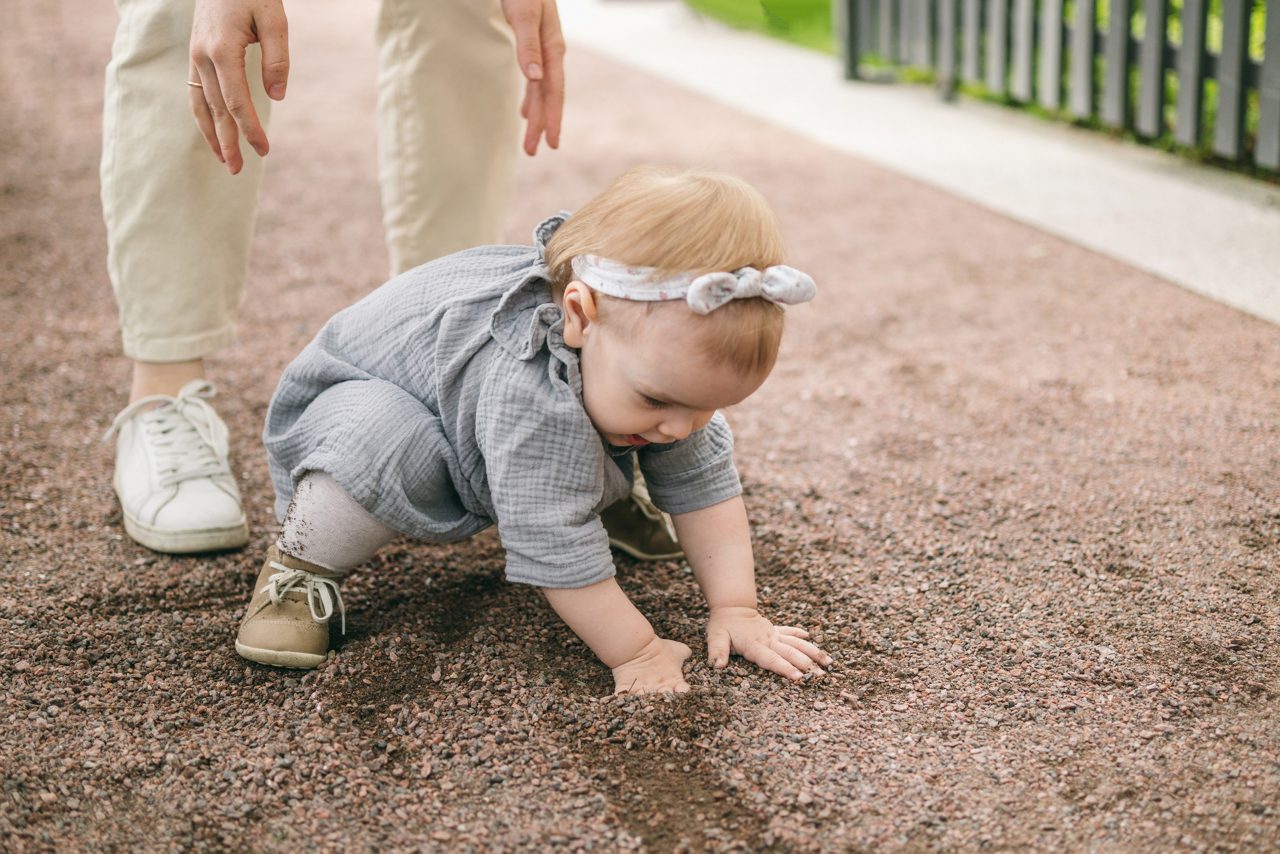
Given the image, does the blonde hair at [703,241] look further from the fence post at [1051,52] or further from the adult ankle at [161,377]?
the fence post at [1051,52]

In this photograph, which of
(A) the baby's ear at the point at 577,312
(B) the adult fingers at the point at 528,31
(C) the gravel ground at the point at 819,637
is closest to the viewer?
(C) the gravel ground at the point at 819,637

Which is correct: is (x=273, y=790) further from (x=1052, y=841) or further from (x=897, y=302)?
(x=897, y=302)

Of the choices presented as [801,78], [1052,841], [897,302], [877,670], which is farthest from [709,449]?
[801,78]

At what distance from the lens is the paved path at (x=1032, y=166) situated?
3.01 m

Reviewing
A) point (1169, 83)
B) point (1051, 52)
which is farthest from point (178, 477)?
point (1169, 83)

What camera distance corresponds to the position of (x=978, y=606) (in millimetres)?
1661

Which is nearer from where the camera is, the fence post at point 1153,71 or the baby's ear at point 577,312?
the baby's ear at point 577,312

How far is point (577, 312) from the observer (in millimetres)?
1436

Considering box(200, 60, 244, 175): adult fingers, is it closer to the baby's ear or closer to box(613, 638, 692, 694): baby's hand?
the baby's ear

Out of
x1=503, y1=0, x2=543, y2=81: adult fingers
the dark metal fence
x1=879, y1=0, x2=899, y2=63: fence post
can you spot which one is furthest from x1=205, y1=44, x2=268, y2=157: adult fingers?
x1=879, y1=0, x2=899, y2=63: fence post

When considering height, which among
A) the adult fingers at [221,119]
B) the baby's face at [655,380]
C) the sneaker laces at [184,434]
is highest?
the adult fingers at [221,119]

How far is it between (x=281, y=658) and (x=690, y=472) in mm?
556

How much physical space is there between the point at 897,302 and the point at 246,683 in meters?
1.82

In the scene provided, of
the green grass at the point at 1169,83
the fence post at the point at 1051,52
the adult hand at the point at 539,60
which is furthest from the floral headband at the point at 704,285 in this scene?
the fence post at the point at 1051,52
